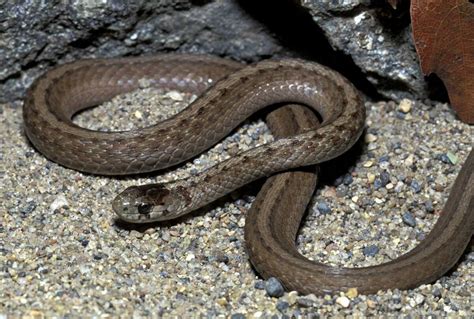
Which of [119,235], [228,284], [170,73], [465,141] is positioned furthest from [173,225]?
[465,141]

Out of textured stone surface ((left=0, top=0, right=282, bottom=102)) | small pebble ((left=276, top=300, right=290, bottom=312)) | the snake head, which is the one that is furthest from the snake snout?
textured stone surface ((left=0, top=0, right=282, bottom=102))

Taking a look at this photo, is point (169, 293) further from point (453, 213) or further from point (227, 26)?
point (227, 26)

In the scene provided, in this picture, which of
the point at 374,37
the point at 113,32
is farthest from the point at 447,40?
the point at 113,32

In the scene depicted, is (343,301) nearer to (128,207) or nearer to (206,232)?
(206,232)

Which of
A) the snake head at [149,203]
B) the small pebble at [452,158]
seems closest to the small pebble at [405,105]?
the small pebble at [452,158]

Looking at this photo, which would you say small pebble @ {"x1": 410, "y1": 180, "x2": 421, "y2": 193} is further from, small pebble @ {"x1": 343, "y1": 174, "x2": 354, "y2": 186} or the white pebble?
the white pebble

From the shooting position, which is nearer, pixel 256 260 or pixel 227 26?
pixel 256 260

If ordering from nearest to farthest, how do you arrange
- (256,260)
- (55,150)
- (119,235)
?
(256,260) → (119,235) → (55,150)
